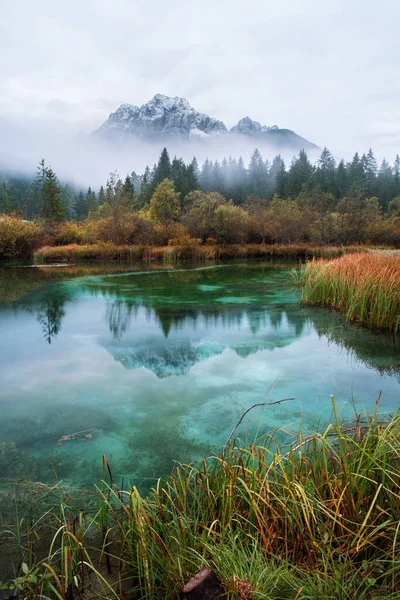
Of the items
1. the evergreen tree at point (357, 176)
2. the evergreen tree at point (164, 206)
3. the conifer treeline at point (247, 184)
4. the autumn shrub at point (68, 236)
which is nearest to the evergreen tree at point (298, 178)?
the conifer treeline at point (247, 184)

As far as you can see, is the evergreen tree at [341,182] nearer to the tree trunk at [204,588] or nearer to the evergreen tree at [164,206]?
the evergreen tree at [164,206]

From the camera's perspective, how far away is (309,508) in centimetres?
201

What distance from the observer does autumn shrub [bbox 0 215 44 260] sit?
74.4 feet

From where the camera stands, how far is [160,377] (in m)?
5.41

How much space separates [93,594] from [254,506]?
2.85ft

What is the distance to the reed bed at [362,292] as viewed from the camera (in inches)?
297

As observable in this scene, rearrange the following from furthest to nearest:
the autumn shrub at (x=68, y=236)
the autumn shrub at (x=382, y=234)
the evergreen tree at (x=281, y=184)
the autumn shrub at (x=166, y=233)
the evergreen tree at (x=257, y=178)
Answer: the evergreen tree at (x=257, y=178) < the evergreen tree at (x=281, y=184) < the autumn shrub at (x=382, y=234) < the autumn shrub at (x=68, y=236) < the autumn shrub at (x=166, y=233)

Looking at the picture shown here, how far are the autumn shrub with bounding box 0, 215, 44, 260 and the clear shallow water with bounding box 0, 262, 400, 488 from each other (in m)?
13.8

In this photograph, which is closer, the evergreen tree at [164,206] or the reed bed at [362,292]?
the reed bed at [362,292]

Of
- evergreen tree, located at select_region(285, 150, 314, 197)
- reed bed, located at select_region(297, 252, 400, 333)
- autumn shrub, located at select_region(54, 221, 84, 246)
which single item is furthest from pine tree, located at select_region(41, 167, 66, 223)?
reed bed, located at select_region(297, 252, 400, 333)

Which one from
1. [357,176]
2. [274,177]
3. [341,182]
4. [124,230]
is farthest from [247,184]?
[124,230]

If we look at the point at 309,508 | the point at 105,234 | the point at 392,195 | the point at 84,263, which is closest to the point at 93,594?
the point at 309,508

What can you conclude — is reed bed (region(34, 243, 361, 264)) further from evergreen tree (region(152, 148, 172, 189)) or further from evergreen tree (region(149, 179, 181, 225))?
evergreen tree (region(152, 148, 172, 189))

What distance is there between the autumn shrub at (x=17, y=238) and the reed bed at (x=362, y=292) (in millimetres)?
18817
